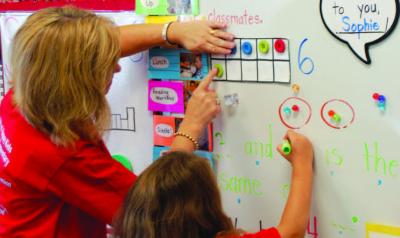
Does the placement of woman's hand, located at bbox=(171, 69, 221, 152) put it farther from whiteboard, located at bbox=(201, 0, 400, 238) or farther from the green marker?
the green marker

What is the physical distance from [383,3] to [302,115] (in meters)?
0.25

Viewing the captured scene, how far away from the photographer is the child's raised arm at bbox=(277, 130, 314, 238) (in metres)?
0.96

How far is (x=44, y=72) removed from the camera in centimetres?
94

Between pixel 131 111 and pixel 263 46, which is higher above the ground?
pixel 263 46

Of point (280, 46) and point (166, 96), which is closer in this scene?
point (280, 46)

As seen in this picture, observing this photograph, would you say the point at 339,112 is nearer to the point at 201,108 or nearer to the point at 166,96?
the point at 201,108

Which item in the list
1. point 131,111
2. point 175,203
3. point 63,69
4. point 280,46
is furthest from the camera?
point 131,111

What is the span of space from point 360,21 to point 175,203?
0.44m

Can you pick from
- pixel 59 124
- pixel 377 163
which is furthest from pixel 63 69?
pixel 377 163

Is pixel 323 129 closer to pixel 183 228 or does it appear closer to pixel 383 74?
pixel 383 74

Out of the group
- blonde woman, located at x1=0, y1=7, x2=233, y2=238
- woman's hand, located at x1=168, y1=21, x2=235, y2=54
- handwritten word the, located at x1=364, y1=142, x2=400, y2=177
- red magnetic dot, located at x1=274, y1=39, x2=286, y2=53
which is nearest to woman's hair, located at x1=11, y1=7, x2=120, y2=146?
blonde woman, located at x1=0, y1=7, x2=233, y2=238

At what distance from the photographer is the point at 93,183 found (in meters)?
0.97

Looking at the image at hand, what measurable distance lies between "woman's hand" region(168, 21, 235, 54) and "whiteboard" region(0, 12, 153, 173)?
0.49ft

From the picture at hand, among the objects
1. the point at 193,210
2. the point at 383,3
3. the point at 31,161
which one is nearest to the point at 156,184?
the point at 193,210
